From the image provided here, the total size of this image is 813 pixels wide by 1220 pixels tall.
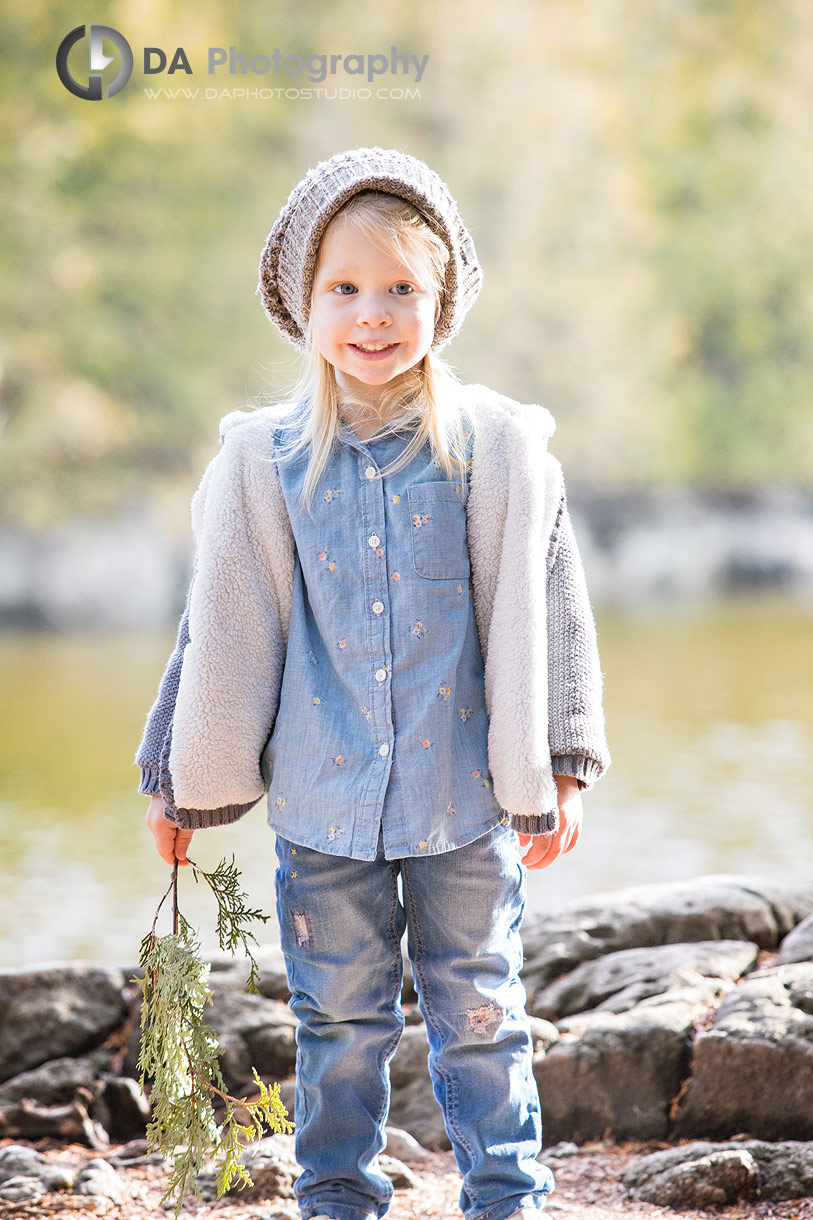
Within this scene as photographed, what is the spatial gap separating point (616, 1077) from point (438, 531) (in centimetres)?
66

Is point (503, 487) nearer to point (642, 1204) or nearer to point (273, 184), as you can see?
point (642, 1204)

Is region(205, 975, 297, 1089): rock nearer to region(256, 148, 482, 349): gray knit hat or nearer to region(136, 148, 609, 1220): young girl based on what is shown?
region(136, 148, 609, 1220): young girl

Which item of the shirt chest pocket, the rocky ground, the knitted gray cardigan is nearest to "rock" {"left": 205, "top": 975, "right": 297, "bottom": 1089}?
the rocky ground

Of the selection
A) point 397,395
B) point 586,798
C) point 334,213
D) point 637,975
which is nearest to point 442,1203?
point 637,975

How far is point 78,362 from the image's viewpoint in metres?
7.27

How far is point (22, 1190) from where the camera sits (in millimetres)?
1176

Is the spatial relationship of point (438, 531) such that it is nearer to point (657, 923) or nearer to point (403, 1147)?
point (403, 1147)

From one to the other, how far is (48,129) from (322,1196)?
23.9 ft

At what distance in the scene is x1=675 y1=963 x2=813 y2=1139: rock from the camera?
1.24m

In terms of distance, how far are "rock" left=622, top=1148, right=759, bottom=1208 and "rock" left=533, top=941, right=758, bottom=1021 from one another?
0.88 feet

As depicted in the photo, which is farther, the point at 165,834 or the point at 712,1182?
the point at 712,1182

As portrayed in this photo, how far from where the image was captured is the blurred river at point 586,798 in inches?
124

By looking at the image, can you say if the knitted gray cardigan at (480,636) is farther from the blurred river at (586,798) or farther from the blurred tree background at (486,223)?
the blurred tree background at (486,223)

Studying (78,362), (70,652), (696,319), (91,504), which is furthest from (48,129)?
(696,319)
